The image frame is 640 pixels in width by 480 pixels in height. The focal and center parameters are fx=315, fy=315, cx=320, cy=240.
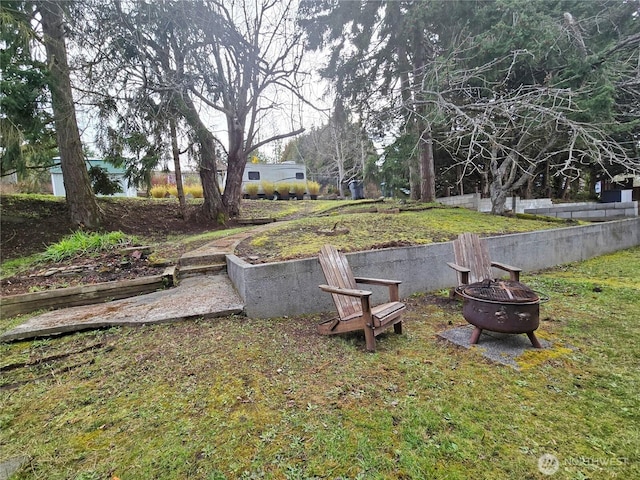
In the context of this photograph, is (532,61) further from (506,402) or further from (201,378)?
(201,378)

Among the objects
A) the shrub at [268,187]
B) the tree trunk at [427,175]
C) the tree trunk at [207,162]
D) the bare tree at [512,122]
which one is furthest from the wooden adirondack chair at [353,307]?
the shrub at [268,187]

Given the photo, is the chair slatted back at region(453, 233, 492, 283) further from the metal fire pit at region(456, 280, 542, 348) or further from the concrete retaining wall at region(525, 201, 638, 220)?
the concrete retaining wall at region(525, 201, 638, 220)

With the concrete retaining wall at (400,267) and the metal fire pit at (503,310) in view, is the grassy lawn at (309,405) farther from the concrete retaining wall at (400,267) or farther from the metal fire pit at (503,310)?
the concrete retaining wall at (400,267)

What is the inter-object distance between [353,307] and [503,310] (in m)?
1.29

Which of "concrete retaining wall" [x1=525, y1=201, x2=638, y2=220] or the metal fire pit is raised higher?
"concrete retaining wall" [x1=525, y1=201, x2=638, y2=220]

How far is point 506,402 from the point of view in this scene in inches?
78.4

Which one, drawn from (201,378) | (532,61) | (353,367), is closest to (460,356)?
(353,367)

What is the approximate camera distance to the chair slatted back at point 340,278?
3023 mm

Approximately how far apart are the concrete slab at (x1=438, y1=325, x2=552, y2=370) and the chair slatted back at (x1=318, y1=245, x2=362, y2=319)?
894mm

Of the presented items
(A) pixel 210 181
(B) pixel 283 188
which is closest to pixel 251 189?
(B) pixel 283 188

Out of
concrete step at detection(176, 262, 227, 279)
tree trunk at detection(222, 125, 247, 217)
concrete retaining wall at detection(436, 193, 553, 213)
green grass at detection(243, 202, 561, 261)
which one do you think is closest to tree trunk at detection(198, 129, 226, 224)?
tree trunk at detection(222, 125, 247, 217)

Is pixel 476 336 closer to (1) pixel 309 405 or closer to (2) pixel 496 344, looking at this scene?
(2) pixel 496 344

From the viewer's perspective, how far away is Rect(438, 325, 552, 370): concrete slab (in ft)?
8.47

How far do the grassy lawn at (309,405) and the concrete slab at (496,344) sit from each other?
121 mm
